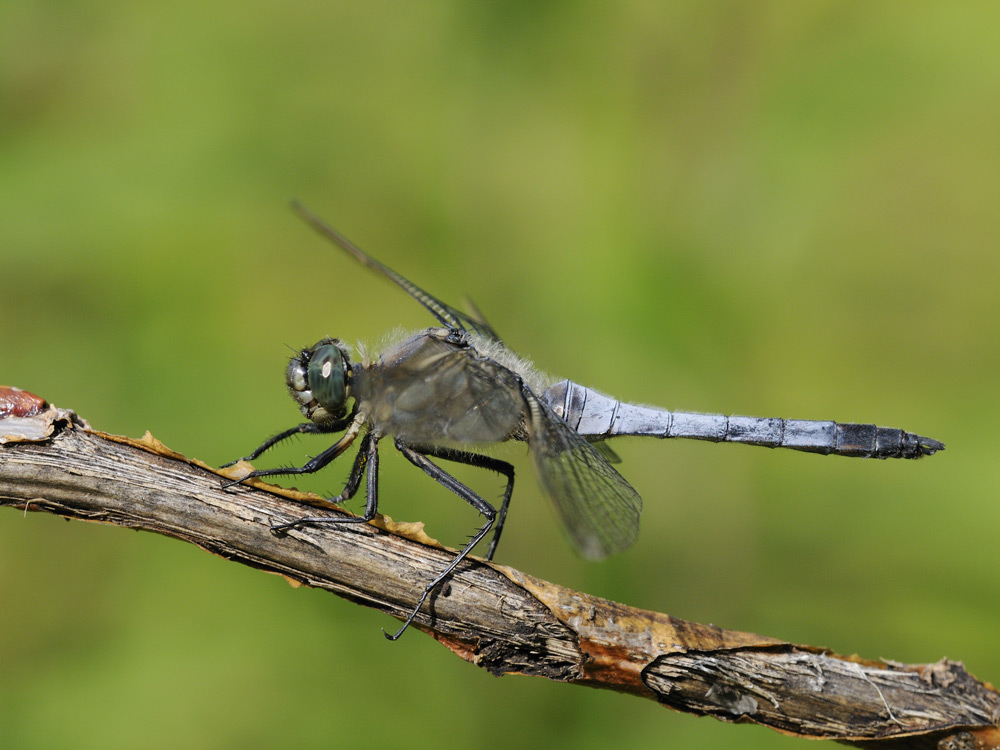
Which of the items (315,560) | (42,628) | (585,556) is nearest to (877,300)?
(585,556)

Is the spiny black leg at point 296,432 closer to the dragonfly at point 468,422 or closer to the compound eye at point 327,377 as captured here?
the dragonfly at point 468,422

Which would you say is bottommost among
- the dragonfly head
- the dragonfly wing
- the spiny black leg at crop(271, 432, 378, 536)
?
the spiny black leg at crop(271, 432, 378, 536)

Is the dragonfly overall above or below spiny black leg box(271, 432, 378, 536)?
above

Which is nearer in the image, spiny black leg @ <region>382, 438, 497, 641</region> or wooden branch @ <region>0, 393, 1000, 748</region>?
wooden branch @ <region>0, 393, 1000, 748</region>

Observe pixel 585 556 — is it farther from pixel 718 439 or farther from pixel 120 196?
pixel 120 196

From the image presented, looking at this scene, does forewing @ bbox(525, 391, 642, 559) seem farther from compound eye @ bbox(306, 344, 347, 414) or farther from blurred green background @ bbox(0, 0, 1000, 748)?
compound eye @ bbox(306, 344, 347, 414)

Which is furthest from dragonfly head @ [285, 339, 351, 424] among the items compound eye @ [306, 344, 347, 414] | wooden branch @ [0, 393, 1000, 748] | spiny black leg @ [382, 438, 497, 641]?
wooden branch @ [0, 393, 1000, 748]
